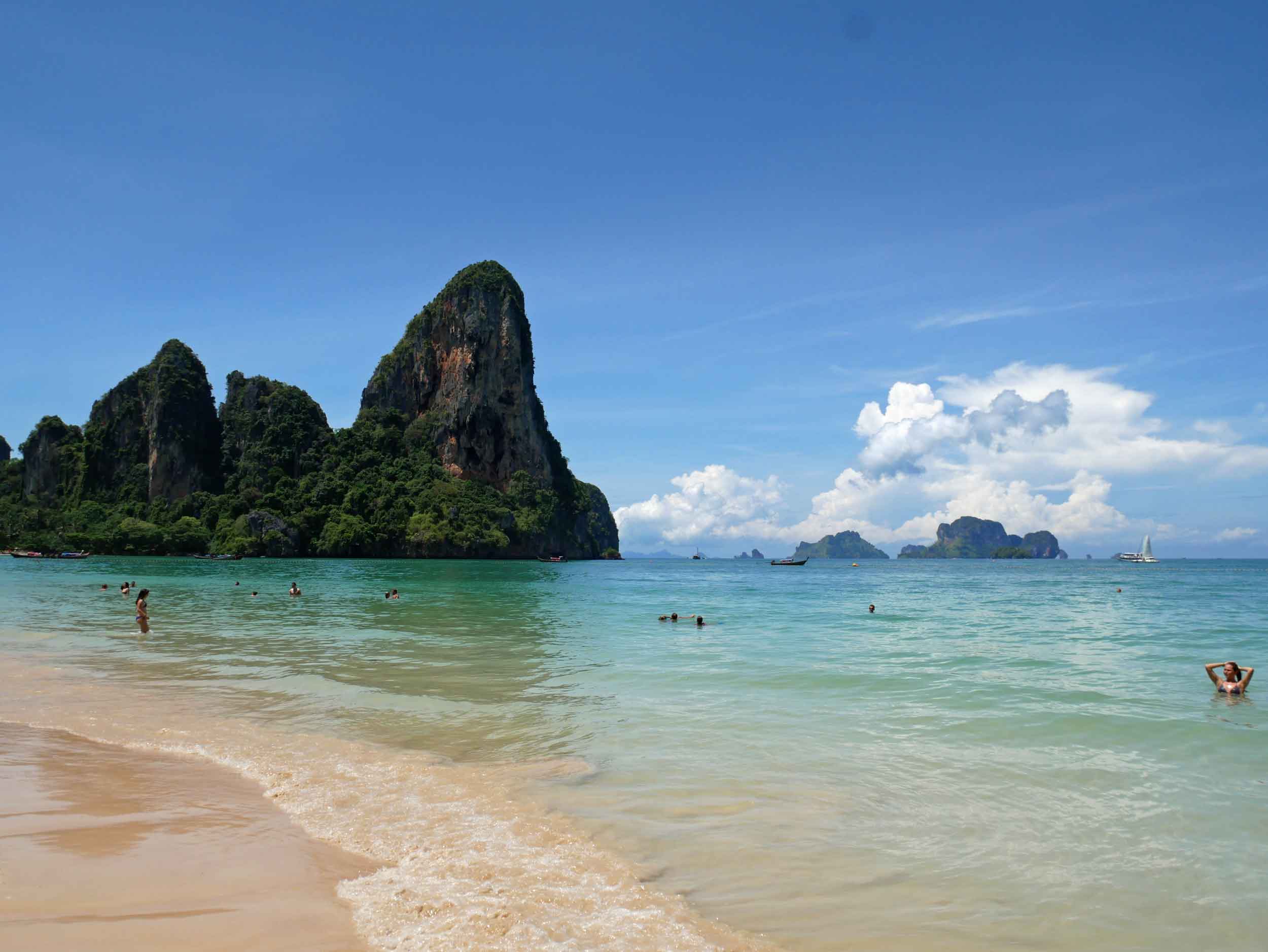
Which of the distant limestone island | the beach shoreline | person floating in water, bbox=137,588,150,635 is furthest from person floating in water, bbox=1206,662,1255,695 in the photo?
the distant limestone island

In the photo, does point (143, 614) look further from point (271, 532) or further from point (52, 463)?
point (52, 463)

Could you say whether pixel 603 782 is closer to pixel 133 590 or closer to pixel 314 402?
pixel 133 590

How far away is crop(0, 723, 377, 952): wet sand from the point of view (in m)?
3.78

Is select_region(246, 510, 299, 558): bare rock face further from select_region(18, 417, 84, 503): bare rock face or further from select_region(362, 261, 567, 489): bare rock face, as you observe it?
select_region(18, 417, 84, 503): bare rock face

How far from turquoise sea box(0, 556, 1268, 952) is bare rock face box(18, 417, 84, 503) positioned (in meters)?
112

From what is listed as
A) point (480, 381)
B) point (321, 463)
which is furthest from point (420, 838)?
point (321, 463)

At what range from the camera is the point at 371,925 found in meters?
4.05

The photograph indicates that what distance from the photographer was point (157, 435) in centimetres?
10506

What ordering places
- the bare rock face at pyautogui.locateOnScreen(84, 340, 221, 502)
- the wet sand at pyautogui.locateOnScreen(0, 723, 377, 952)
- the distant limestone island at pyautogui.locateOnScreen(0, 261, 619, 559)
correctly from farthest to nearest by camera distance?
1. the bare rock face at pyautogui.locateOnScreen(84, 340, 221, 502)
2. the distant limestone island at pyautogui.locateOnScreen(0, 261, 619, 559)
3. the wet sand at pyautogui.locateOnScreen(0, 723, 377, 952)

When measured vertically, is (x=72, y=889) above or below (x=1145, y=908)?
above

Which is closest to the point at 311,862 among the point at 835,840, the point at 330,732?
the point at 835,840

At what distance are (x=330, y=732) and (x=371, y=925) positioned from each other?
17.5ft

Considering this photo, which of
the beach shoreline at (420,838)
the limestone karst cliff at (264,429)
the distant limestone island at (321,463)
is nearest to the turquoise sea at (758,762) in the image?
the beach shoreline at (420,838)

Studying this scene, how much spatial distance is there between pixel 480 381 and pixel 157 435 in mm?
44138
